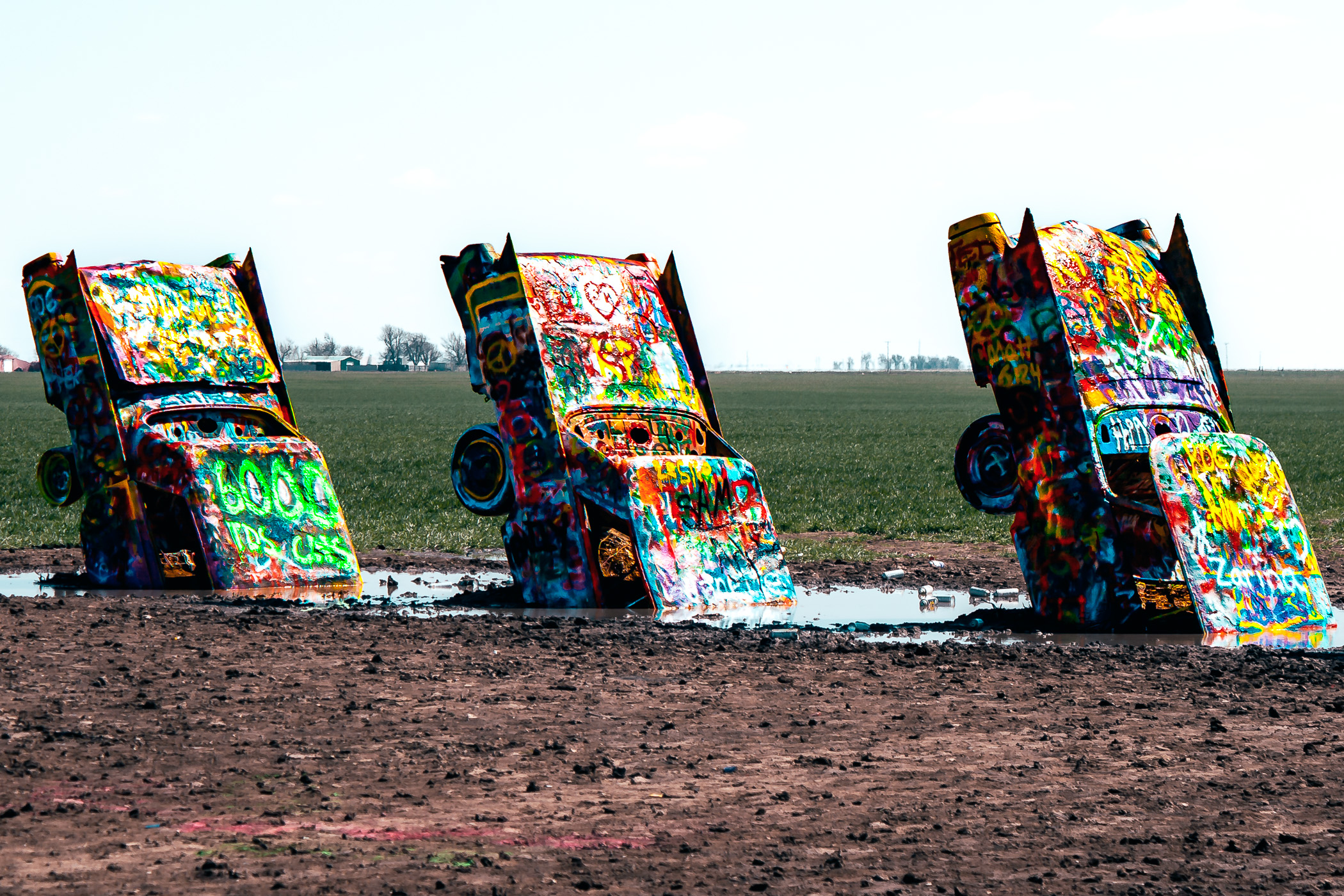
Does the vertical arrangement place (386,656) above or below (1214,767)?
above

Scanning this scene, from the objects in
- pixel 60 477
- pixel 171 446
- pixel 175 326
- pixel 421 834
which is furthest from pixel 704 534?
pixel 421 834

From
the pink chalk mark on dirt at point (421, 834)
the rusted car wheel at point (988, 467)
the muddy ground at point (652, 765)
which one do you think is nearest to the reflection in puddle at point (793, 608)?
the muddy ground at point (652, 765)

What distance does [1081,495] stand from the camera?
10953 millimetres

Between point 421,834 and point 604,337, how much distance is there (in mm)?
7702

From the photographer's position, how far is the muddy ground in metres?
5.12

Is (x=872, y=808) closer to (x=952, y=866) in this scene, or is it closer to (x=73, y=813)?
(x=952, y=866)

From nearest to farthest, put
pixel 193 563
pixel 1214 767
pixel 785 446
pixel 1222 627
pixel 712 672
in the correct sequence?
pixel 1214 767 < pixel 712 672 < pixel 1222 627 < pixel 193 563 < pixel 785 446

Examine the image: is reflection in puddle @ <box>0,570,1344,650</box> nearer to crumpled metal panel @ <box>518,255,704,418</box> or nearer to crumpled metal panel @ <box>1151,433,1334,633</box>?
crumpled metal panel @ <box>1151,433,1334,633</box>

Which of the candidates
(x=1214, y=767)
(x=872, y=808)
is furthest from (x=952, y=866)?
(x=1214, y=767)

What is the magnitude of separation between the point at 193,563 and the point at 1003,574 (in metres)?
7.26

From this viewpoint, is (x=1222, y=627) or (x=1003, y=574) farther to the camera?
(x=1003, y=574)

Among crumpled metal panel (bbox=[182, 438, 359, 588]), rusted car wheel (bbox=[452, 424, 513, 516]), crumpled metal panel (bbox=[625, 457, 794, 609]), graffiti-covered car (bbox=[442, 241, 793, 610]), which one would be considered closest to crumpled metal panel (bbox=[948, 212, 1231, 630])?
crumpled metal panel (bbox=[625, 457, 794, 609])

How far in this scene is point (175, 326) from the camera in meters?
13.8

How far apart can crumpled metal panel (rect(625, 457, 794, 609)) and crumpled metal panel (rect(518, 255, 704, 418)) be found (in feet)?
2.70
